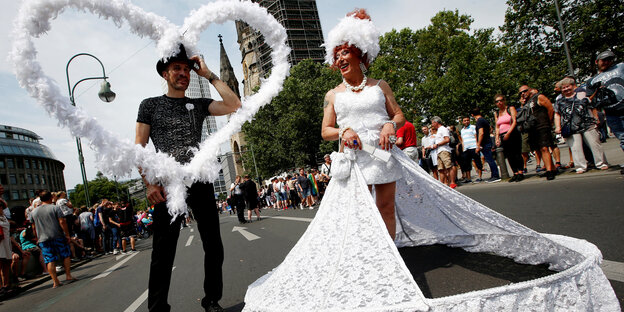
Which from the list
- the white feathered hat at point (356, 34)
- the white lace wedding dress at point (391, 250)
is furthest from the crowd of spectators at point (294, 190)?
the white feathered hat at point (356, 34)

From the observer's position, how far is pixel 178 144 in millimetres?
2682

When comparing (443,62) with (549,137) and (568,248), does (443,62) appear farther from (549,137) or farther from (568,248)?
(568,248)

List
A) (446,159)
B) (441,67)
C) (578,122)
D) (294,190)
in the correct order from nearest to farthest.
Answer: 1. (578,122)
2. (446,159)
3. (294,190)
4. (441,67)

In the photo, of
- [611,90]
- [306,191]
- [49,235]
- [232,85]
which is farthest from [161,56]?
[232,85]

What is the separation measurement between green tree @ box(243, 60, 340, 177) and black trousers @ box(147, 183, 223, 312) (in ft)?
119

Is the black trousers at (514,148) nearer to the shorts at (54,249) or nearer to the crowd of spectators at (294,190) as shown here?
the crowd of spectators at (294,190)

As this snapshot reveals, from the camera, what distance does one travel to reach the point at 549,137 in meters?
7.01

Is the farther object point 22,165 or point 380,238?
point 22,165

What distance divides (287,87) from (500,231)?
1544 inches

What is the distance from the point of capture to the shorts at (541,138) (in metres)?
7.01

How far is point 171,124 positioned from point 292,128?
37702 millimetres

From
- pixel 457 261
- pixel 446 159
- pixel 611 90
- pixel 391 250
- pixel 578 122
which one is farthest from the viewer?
pixel 446 159

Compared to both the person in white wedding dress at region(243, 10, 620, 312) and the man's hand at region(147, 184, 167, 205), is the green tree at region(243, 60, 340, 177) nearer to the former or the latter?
the person in white wedding dress at region(243, 10, 620, 312)

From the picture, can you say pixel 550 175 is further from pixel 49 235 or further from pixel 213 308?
pixel 49 235
